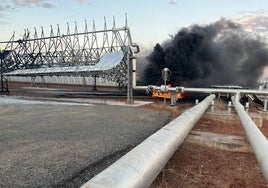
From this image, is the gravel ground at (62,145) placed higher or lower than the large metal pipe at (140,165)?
lower

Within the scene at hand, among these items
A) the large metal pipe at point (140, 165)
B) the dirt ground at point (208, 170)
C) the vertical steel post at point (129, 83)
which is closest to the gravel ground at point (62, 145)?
the dirt ground at point (208, 170)

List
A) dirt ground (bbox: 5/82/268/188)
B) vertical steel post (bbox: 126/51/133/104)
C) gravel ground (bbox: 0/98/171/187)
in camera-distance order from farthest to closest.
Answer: vertical steel post (bbox: 126/51/133/104) < dirt ground (bbox: 5/82/268/188) < gravel ground (bbox: 0/98/171/187)

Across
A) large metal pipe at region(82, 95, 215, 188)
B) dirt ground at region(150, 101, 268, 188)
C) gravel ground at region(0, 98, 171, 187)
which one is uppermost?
large metal pipe at region(82, 95, 215, 188)

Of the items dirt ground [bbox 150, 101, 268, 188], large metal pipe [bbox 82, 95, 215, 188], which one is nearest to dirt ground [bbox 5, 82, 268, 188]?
dirt ground [bbox 150, 101, 268, 188]

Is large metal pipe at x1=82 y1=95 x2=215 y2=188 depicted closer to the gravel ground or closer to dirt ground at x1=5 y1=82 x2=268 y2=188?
dirt ground at x1=5 y1=82 x2=268 y2=188

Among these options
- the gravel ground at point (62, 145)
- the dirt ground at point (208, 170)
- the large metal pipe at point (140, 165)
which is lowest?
the dirt ground at point (208, 170)

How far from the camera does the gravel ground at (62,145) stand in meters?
5.39

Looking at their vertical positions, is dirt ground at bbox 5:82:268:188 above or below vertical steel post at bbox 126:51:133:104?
below

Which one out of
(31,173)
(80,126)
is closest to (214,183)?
(31,173)

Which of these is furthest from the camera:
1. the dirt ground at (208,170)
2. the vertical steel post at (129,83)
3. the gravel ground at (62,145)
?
the vertical steel post at (129,83)

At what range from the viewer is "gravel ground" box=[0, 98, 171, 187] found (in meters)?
5.39

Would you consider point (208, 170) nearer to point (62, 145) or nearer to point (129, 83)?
point (62, 145)

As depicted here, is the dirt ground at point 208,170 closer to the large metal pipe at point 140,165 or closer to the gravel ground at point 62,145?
the large metal pipe at point 140,165

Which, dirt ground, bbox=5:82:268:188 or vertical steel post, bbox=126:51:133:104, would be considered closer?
dirt ground, bbox=5:82:268:188
